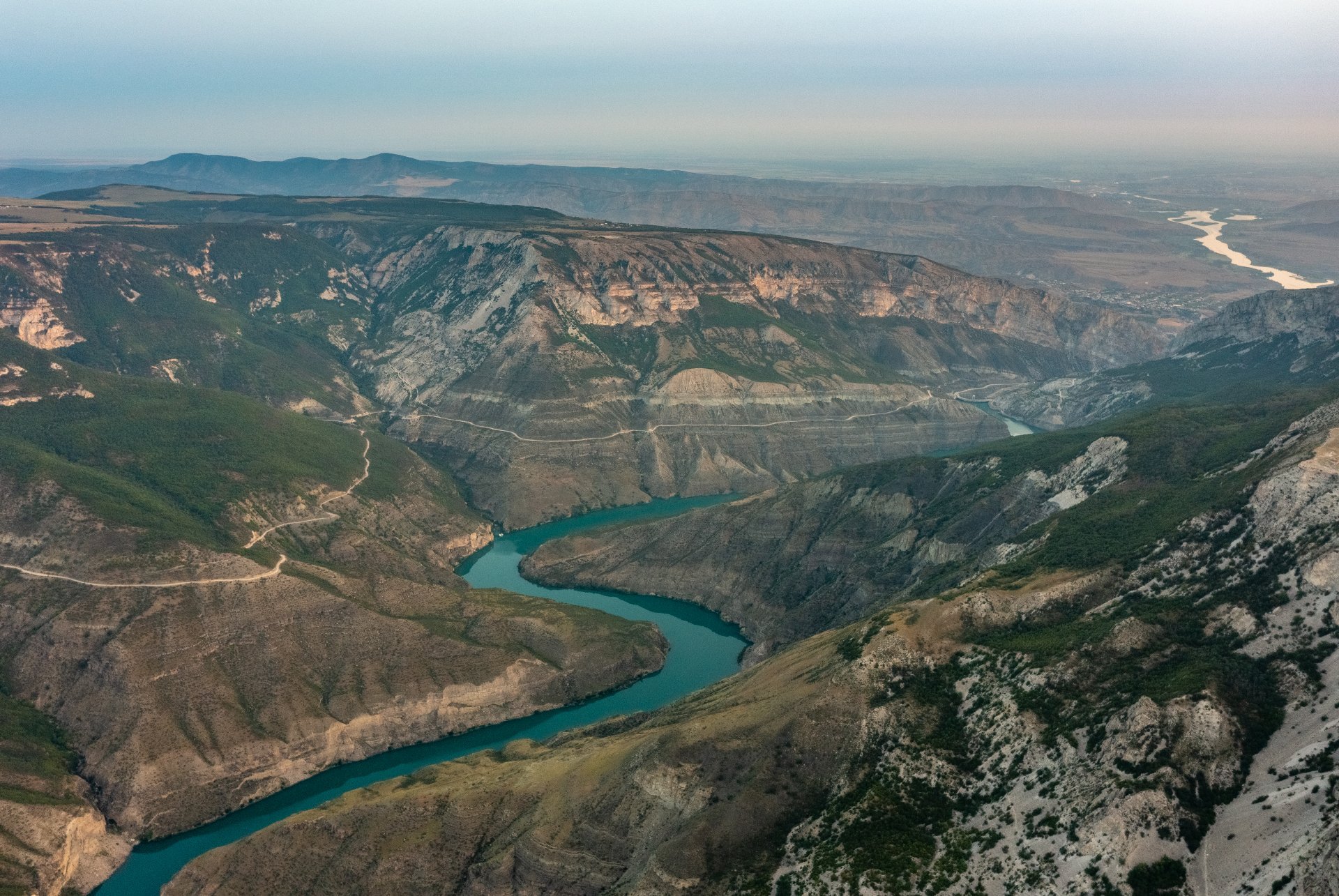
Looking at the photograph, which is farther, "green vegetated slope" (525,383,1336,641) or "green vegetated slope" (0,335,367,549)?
"green vegetated slope" (0,335,367,549)

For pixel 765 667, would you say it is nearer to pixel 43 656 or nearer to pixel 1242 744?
pixel 1242 744

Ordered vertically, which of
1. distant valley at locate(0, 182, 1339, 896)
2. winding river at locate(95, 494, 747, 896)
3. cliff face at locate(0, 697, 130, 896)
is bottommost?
winding river at locate(95, 494, 747, 896)

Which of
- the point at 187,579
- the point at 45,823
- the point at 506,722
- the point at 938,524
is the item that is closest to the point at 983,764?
the point at 506,722

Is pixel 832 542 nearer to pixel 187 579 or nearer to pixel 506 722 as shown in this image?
pixel 506 722

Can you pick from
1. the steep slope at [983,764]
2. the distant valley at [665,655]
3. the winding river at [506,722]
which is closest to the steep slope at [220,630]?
the distant valley at [665,655]

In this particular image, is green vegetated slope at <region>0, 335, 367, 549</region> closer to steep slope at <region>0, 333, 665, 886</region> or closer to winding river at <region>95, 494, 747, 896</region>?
steep slope at <region>0, 333, 665, 886</region>

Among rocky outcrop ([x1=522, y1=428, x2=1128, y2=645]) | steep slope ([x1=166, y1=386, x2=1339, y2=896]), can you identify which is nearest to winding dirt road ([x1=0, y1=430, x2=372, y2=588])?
rocky outcrop ([x1=522, y1=428, x2=1128, y2=645])

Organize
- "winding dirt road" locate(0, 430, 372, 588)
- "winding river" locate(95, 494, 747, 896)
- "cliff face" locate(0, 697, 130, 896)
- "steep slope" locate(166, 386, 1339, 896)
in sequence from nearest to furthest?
"steep slope" locate(166, 386, 1339, 896) → "cliff face" locate(0, 697, 130, 896) → "winding river" locate(95, 494, 747, 896) → "winding dirt road" locate(0, 430, 372, 588)

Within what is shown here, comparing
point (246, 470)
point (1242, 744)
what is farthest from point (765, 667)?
point (246, 470)

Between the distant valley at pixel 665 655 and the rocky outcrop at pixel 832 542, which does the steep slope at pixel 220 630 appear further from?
the rocky outcrop at pixel 832 542
